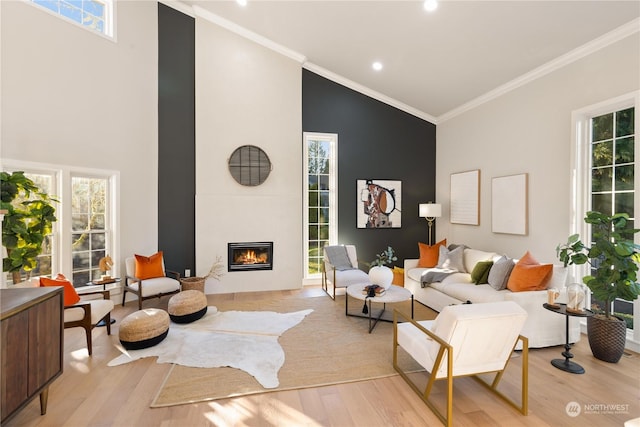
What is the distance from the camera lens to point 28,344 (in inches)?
80.7

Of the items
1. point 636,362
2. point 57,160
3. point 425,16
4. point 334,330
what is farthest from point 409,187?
point 57,160

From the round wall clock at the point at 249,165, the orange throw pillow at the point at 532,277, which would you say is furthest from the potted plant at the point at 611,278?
the round wall clock at the point at 249,165

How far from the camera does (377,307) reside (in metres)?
4.76

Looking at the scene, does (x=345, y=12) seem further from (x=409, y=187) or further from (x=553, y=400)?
(x=553, y=400)

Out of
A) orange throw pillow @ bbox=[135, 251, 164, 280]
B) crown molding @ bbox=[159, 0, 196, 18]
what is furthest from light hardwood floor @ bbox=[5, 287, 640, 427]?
crown molding @ bbox=[159, 0, 196, 18]

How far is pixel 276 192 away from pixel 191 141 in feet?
5.79

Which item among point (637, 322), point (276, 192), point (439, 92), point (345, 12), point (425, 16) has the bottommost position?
point (637, 322)

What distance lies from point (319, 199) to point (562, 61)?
13.9ft

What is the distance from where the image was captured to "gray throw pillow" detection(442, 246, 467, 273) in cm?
502

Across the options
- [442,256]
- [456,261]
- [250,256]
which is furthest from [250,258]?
[456,261]

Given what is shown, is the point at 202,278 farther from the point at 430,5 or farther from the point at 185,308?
the point at 430,5

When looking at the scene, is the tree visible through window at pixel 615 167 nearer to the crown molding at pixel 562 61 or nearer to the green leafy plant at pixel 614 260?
the green leafy plant at pixel 614 260

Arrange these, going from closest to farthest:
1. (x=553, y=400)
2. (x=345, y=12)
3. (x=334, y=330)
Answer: (x=553, y=400) → (x=334, y=330) → (x=345, y=12)

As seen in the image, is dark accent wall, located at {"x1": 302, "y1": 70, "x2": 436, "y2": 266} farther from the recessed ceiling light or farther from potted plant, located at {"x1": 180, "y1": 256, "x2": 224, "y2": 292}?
the recessed ceiling light
